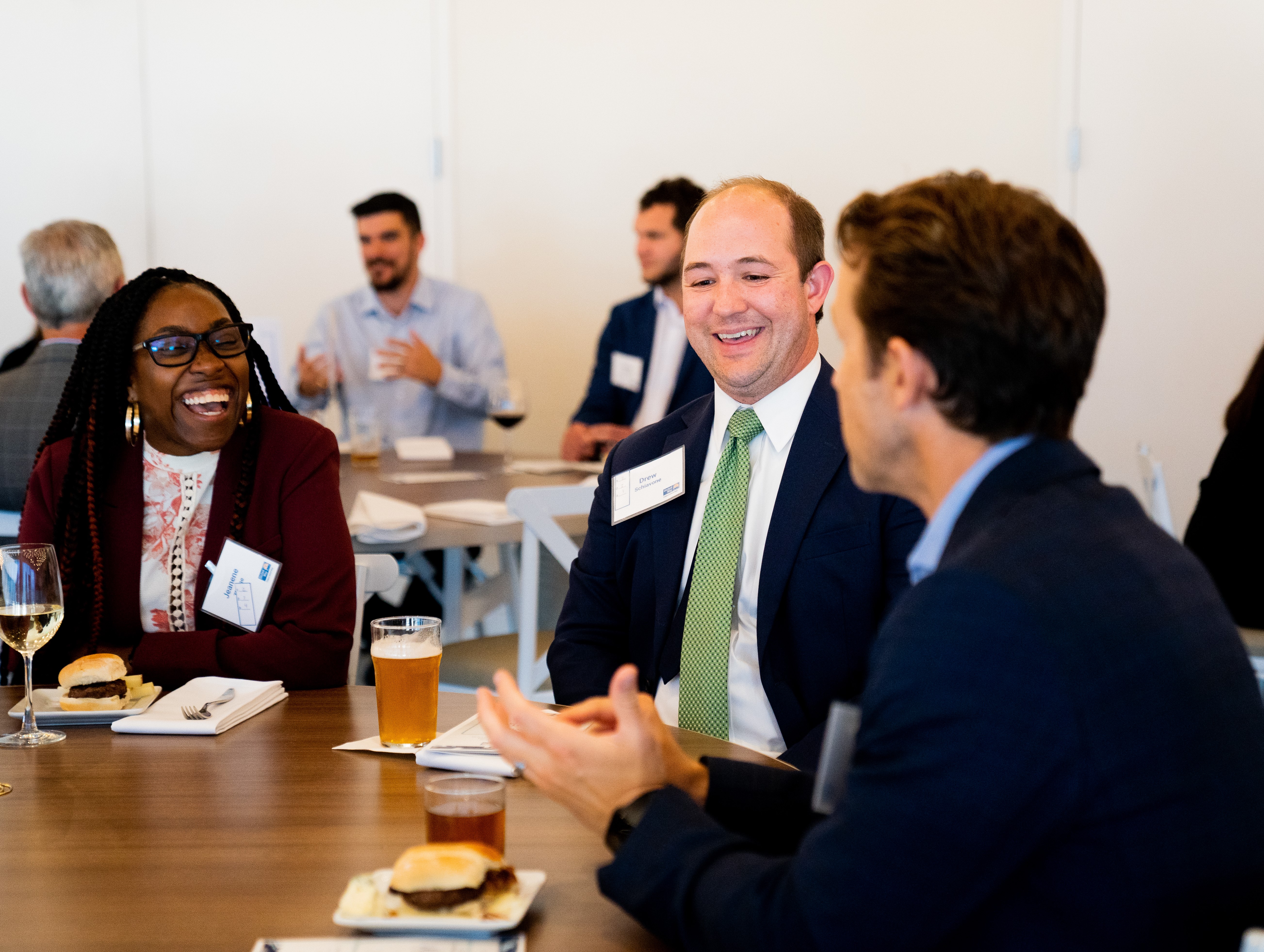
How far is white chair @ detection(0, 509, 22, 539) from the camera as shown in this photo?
3.24 m

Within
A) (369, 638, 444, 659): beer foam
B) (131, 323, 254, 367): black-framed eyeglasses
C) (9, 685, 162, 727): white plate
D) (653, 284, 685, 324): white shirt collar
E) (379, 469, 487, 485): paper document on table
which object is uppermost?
(653, 284, 685, 324): white shirt collar

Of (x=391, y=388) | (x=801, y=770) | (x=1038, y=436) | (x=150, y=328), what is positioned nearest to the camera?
(x=1038, y=436)

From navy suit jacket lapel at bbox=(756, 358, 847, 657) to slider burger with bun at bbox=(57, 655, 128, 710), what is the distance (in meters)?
0.92

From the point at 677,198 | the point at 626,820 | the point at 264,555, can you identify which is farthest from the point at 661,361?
the point at 626,820

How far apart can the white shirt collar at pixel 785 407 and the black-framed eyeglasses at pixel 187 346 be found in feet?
2.89

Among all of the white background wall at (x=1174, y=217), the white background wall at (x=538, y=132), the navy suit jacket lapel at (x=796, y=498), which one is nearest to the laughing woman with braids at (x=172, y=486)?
the navy suit jacket lapel at (x=796, y=498)

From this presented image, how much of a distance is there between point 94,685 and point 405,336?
3885mm

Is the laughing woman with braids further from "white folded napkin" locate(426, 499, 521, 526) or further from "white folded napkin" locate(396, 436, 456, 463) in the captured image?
"white folded napkin" locate(396, 436, 456, 463)

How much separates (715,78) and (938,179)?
517cm

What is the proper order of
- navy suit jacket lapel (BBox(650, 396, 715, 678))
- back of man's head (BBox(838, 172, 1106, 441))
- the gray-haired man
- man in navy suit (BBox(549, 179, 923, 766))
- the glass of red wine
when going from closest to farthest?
back of man's head (BBox(838, 172, 1106, 441))
man in navy suit (BBox(549, 179, 923, 766))
navy suit jacket lapel (BBox(650, 396, 715, 678))
the gray-haired man
the glass of red wine

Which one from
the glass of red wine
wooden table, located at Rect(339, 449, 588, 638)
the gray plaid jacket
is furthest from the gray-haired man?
the glass of red wine

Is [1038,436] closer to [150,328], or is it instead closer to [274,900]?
[274,900]

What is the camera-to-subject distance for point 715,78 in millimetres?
6000

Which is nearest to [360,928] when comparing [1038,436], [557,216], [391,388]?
[1038,436]
